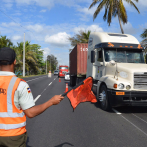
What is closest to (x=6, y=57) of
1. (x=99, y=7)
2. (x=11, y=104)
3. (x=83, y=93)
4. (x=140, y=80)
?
(x=11, y=104)

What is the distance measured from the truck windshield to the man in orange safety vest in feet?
20.4

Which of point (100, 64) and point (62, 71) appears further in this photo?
point (62, 71)

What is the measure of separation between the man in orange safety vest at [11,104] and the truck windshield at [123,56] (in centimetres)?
620

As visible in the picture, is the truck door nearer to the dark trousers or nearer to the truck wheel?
the truck wheel

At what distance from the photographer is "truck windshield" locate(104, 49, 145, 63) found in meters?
7.80

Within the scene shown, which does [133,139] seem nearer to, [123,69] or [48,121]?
[48,121]

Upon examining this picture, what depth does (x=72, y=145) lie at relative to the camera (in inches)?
157

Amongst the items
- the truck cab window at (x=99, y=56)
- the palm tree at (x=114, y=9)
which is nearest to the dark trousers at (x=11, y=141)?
the truck cab window at (x=99, y=56)

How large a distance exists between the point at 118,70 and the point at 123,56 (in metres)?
1.15

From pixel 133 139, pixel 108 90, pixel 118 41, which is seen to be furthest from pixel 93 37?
pixel 133 139

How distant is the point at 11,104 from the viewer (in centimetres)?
187

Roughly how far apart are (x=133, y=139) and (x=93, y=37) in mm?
5973

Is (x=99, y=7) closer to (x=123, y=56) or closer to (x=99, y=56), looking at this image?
(x=99, y=56)

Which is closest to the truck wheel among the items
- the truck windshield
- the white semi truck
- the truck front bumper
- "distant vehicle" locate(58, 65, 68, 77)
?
the white semi truck
